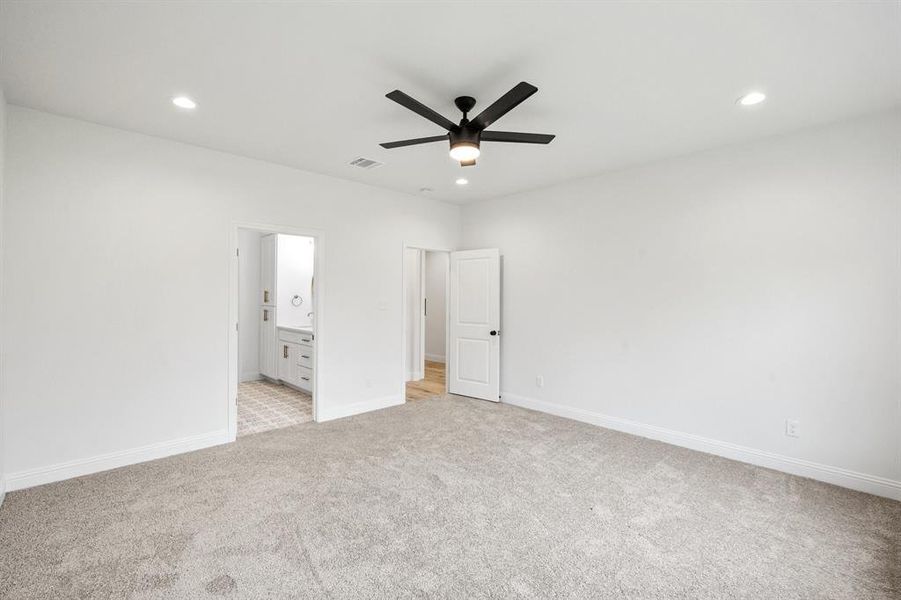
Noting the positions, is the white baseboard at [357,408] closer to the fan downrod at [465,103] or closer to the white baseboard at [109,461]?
the white baseboard at [109,461]

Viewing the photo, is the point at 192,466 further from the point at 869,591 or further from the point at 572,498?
the point at 869,591

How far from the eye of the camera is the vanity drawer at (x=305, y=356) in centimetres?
533

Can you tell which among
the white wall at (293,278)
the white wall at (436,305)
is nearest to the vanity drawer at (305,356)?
the white wall at (293,278)

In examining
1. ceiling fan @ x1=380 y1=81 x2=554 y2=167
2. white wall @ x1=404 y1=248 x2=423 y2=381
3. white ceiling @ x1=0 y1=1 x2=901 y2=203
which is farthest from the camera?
white wall @ x1=404 y1=248 x2=423 y2=381

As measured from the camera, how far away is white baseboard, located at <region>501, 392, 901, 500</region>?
2.92m

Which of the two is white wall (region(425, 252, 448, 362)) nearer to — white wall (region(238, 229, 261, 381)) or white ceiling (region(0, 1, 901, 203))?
white wall (region(238, 229, 261, 381))

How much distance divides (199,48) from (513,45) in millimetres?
1693

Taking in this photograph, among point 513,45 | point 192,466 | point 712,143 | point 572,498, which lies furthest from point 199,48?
point 712,143

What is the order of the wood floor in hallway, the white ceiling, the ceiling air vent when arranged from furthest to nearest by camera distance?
the wood floor in hallway, the ceiling air vent, the white ceiling

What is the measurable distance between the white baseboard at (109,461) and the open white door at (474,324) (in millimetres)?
2931

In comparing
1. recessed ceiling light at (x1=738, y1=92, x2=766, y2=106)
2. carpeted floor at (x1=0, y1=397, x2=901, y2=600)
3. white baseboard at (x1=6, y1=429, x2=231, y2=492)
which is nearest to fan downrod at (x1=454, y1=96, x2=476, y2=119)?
recessed ceiling light at (x1=738, y1=92, x2=766, y2=106)

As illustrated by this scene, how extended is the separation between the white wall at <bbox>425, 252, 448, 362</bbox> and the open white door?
94.3 inches

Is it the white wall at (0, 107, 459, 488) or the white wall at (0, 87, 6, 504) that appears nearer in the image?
the white wall at (0, 87, 6, 504)

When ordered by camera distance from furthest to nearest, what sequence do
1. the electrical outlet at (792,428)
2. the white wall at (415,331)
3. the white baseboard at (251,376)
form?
the white wall at (415,331) < the white baseboard at (251,376) < the electrical outlet at (792,428)
